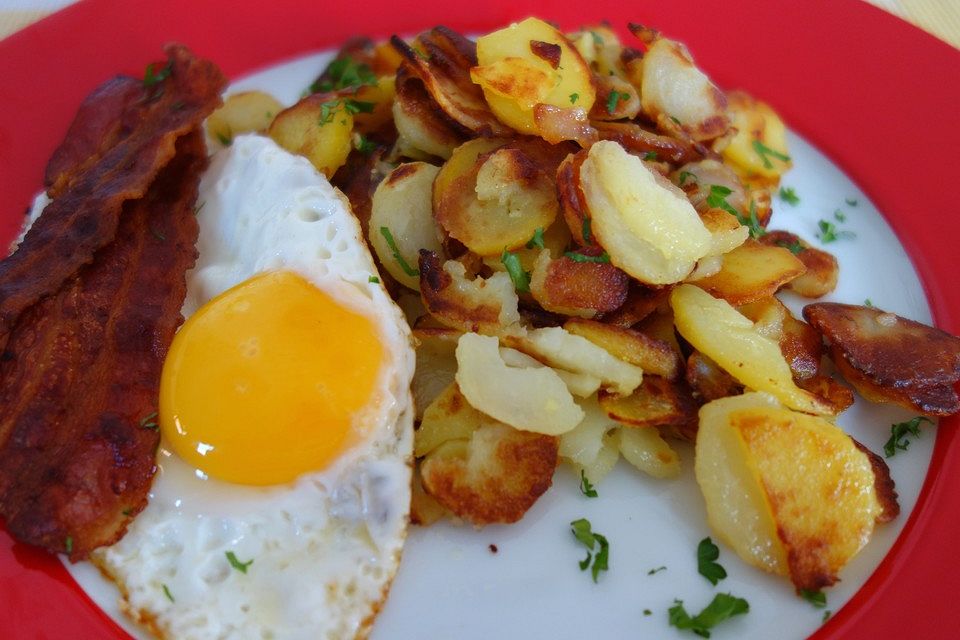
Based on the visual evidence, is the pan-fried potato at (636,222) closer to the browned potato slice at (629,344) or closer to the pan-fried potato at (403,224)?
the browned potato slice at (629,344)

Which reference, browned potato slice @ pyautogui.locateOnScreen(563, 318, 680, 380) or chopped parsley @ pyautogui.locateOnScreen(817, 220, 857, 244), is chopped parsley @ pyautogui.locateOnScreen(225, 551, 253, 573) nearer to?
browned potato slice @ pyautogui.locateOnScreen(563, 318, 680, 380)

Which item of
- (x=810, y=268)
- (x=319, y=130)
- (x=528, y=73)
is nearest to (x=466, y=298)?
(x=528, y=73)

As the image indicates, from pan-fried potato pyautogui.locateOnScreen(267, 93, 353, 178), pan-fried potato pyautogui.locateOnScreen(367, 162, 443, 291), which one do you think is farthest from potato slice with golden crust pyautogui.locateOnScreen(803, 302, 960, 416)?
pan-fried potato pyautogui.locateOnScreen(267, 93, 353, 178)

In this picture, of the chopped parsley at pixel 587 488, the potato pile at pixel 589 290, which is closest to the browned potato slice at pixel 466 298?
the potato pile at pixel 589 290

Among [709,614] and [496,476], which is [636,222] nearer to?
[496,476]

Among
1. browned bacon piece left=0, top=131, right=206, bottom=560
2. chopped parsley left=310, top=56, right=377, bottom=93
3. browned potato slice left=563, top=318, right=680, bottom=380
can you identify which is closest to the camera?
browned bacon piece left=0, top=131, right=206, bottom=560

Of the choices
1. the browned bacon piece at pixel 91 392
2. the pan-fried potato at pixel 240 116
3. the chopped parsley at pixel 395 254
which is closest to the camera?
the browned bacon piece at pixel 91 392

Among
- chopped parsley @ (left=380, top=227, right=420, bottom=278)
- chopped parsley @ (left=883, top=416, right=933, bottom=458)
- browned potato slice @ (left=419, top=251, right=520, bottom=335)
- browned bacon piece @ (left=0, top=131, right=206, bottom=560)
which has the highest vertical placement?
chopped parsley @ (left=883, top=416, right=933, bottom=458)
